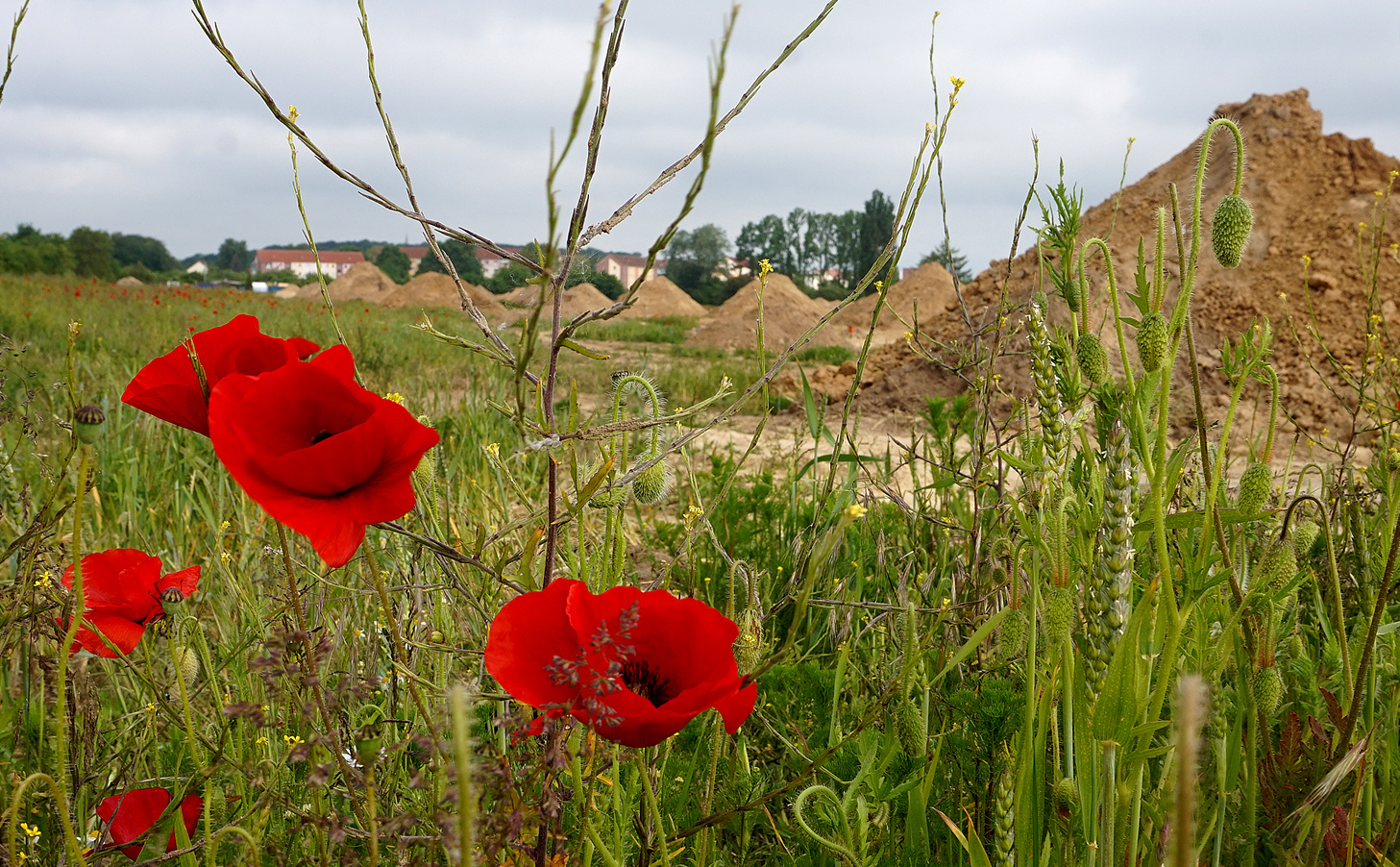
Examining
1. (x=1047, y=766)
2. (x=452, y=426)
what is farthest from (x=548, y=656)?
(x=452, y=426)

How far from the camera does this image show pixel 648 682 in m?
0.84

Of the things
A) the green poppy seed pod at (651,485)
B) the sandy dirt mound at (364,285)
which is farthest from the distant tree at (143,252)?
the green poppy seed pod at (651,485)

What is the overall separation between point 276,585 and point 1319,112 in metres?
10.5

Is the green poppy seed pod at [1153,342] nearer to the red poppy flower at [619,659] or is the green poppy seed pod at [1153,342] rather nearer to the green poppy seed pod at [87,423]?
the red poppy flower at [619,659]

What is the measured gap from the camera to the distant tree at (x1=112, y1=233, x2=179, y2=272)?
60.1 metres

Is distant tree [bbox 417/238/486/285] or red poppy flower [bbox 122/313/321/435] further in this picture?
distant tree [bbox 417/238/486/285]

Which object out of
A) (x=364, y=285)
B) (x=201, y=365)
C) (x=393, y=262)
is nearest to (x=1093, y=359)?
(x=201, y=365)

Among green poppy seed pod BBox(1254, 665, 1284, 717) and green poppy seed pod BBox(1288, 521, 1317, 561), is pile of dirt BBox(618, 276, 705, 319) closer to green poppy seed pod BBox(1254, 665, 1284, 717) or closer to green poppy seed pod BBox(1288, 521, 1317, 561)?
green poppy seed pod BBox(1288, 521, 1317, 561)

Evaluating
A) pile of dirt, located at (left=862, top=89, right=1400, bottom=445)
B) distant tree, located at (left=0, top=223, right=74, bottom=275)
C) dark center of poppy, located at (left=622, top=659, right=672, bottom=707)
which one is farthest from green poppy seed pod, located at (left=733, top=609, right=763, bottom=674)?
distant tree, located at (left=0, top=223, right=74, bottom=275)

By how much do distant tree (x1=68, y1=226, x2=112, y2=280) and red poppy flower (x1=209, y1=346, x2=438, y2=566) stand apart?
39591 mm

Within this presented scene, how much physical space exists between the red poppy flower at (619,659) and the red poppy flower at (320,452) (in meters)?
0.14

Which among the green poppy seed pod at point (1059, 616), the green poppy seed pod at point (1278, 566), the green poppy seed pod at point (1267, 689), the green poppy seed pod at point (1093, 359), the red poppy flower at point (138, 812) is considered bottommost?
the red poppy flower at point (138, 812)

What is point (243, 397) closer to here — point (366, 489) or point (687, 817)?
point (366, 489)

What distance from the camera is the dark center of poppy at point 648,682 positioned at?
2.74ft
